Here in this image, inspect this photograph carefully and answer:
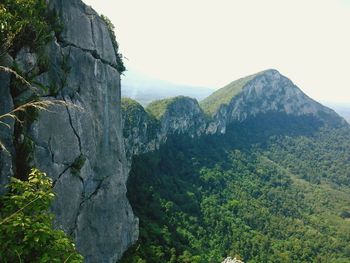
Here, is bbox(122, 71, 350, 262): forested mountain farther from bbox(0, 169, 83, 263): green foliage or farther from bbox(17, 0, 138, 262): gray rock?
bbox(0, 169, 83, 263): green foliage

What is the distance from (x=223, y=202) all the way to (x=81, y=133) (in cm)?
10244

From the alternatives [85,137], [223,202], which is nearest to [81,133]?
[85,137]

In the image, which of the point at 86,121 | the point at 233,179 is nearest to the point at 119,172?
the point at 86,121

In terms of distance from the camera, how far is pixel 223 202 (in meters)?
126

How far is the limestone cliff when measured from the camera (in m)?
23.4

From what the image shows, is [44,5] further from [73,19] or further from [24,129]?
[24,129]

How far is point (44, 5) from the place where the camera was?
24.2m

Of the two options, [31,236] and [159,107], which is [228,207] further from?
[31,236]

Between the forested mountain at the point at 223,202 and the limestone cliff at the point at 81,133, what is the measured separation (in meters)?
12.2

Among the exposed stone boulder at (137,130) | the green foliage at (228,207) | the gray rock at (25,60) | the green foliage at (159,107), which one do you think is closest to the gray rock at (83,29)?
the gray rock at (25,60)

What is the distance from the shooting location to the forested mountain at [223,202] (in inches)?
3182

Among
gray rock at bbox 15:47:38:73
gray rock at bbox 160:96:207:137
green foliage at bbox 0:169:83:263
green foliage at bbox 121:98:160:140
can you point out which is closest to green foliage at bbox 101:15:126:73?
gray rock at bbox 15:47:38:73

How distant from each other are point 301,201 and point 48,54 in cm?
15471

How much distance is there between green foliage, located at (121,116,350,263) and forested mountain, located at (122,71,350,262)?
0.27 m
